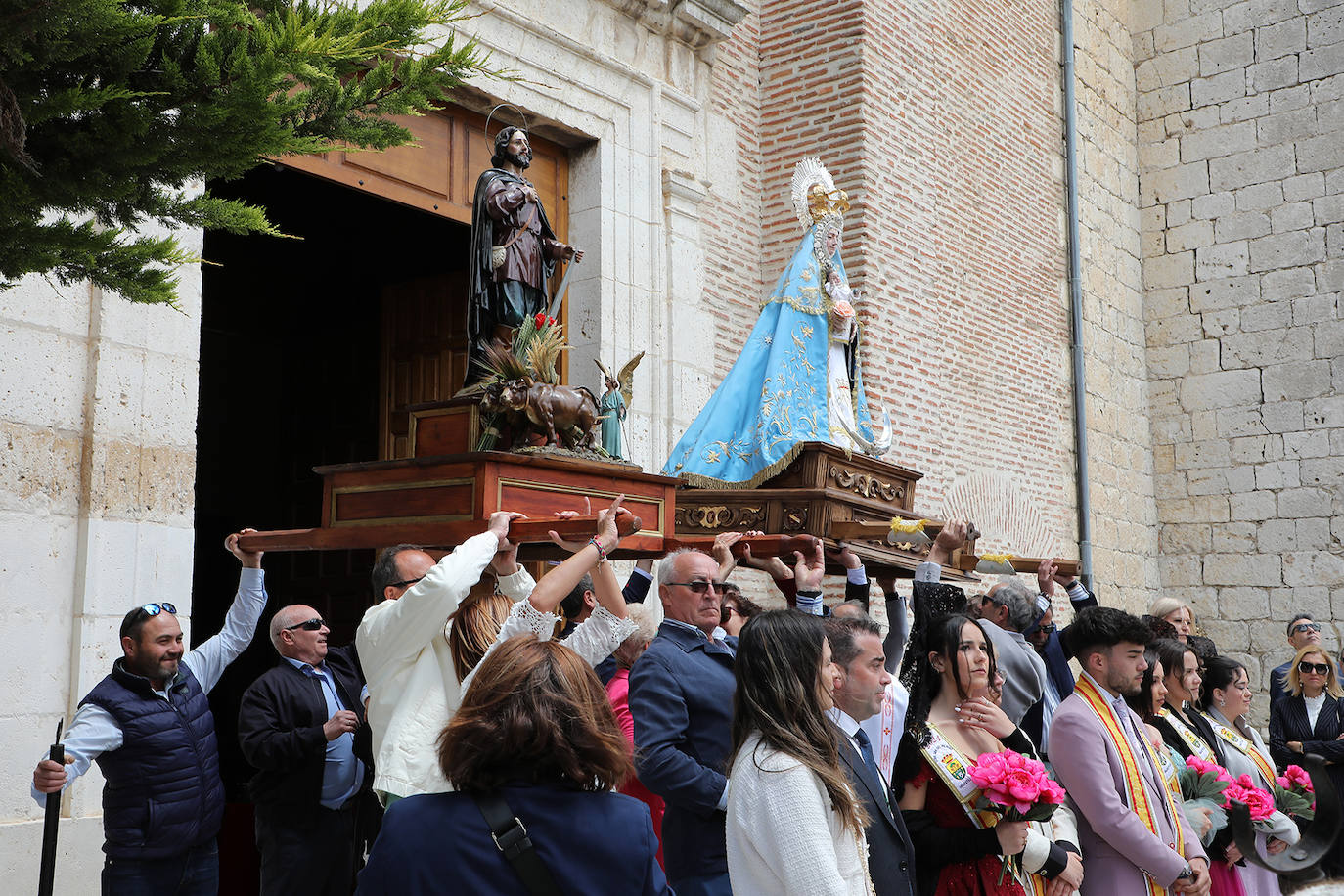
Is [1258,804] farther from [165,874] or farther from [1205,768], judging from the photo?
[165,874]

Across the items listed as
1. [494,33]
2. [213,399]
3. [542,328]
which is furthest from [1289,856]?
[213,399]

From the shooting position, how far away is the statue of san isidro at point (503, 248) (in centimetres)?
523

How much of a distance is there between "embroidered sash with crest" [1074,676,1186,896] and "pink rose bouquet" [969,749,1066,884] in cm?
76

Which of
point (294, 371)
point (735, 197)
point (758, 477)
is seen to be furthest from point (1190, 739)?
point (294, 371)

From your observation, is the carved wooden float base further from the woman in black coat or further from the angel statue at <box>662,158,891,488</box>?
the woman in black coat

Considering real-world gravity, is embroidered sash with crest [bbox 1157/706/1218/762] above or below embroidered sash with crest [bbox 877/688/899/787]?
below

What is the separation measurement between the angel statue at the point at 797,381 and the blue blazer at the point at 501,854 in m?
3.57

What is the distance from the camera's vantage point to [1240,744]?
5344mm

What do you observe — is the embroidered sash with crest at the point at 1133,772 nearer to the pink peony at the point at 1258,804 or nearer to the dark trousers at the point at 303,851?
the pink peony at the point at 1258,804

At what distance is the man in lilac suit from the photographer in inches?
160

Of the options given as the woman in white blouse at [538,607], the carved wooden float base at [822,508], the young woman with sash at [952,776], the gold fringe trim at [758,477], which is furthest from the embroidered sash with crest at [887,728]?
the gold fringe trim at [758,477]

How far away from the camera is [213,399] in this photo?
10844 mm

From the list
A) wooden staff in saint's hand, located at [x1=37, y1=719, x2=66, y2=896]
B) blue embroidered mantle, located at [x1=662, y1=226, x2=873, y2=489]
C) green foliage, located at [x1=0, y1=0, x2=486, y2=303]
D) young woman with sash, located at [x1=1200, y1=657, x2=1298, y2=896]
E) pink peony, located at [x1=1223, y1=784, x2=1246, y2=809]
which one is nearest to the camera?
green foliage, located at [x1=0, y1=0, x2=486, y2=303]

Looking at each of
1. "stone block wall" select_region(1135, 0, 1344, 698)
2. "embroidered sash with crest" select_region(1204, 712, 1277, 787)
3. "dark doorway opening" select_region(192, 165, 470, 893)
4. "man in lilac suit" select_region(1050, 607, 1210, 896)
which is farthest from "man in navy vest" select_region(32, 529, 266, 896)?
"stone block wall" select_region(1135, 0, 1344, 698)
